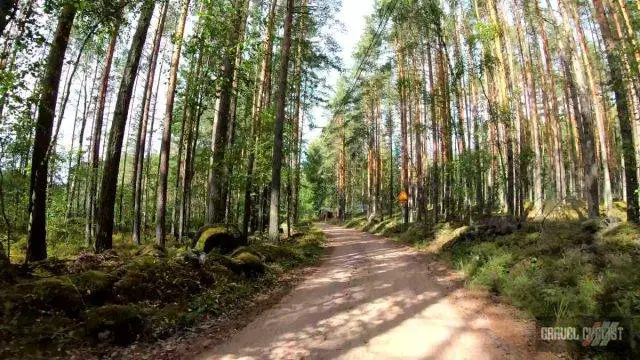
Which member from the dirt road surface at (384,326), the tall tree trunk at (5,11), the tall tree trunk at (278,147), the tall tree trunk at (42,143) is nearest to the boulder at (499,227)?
the dirt road surface at (384,326)

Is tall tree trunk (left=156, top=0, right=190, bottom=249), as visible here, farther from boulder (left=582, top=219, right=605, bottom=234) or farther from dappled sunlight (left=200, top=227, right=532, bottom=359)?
boulder (left=582, top=219, right=605, bottom=234)

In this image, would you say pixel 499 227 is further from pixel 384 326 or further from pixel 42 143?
pixel 42 143

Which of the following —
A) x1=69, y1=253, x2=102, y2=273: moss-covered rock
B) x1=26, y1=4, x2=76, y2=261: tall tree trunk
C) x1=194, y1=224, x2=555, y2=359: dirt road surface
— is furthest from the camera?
x1=26, y1=4, x2=76, y2=261: tall tree trunk

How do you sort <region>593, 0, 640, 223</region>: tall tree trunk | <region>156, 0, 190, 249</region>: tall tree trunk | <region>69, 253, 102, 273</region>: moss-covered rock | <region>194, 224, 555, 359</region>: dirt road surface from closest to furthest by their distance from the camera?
1. <region>194, 224, 555, 359</region>: dirt road surface
2. <region>69, 253, 102, 273</region>: moss-covered rock
3. <region>593, 0, 640, 223</region>: tall tree trunk
4. <region>156, 0, 190, 249</region>: tall tree trunk

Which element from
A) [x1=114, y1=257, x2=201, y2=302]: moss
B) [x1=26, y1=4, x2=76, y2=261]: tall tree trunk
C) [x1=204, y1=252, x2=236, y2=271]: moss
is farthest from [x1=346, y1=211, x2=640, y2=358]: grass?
[x1=26, y1=4, x2=76, y2=261]: tall tree trunk

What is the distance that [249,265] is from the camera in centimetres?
1026

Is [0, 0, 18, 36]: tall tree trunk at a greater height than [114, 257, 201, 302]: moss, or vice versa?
[0, 0, 18, 36]: tall tree trunk

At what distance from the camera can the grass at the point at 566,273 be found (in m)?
5.33

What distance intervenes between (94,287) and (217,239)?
651cm

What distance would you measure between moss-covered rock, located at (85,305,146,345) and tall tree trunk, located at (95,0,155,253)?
459 centimetres

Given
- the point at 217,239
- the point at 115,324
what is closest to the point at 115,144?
the point at 217,239

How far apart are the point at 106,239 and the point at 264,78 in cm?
1226

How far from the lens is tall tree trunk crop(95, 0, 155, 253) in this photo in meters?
9.74

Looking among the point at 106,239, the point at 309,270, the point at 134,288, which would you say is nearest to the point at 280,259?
the point at 309,270
